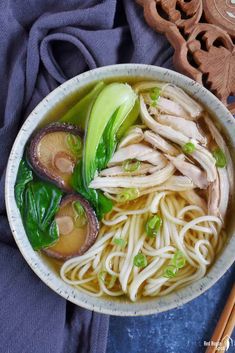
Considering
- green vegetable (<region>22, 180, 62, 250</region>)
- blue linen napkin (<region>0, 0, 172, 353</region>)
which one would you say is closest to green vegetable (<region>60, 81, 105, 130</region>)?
blue linen napkin (<region>0, 0, 172, 353</region>)

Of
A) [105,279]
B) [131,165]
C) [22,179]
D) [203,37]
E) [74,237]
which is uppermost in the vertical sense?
[203,37]

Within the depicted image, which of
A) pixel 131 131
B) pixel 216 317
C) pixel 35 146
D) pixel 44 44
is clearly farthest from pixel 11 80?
pixel 216 317

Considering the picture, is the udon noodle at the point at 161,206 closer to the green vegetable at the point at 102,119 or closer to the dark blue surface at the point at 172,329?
the green vegetable at the point at 102,119

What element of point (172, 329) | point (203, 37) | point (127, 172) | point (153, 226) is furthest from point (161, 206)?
point (203, 37)

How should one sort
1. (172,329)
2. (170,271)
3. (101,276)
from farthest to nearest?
(172,329)
(101,276)
(170,271)

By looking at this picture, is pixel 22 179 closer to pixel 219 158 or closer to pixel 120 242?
pixel 120 242

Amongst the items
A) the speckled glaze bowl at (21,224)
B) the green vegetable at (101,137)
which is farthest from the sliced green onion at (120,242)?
the speckled glaze bowl at (21,224)

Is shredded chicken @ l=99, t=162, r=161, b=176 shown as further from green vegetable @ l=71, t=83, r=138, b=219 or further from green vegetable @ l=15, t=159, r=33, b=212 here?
green vegetable @ l=15, t=159, r=33, b=212
